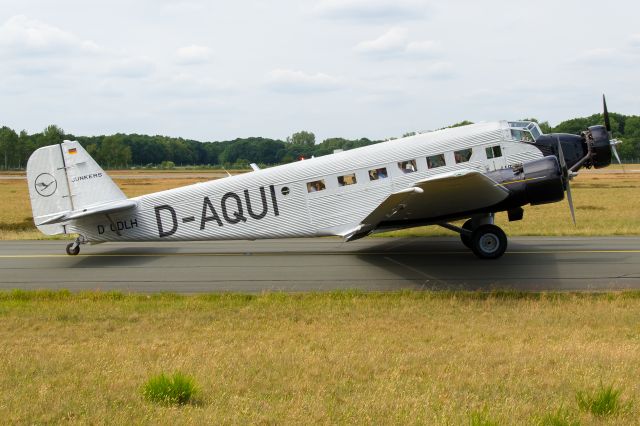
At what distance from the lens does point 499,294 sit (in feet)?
43.2

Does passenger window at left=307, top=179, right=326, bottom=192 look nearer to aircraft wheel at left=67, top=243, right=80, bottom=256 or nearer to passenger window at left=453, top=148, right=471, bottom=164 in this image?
passenger window at left=453, top=148, right=471, bottom=164

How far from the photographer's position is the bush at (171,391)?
647cm

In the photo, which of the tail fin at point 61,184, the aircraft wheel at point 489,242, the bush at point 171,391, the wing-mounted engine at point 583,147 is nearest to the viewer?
the bush at point 171,391

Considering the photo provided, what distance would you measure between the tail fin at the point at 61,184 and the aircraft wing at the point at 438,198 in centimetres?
707

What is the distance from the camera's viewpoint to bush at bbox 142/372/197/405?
6467mm

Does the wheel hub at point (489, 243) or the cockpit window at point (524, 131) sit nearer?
the wheel hub at point (489, 243)

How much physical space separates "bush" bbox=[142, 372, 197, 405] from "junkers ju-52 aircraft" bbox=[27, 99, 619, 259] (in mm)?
9475

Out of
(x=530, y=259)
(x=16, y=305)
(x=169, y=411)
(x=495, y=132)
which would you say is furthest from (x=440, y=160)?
(x=169, y=411)

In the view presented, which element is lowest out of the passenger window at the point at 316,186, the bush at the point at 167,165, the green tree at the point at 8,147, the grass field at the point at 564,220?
the grass field at the point at 564,220

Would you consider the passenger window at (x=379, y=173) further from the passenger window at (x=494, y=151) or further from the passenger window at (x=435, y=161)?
the passenger window at (x=494, y=151)

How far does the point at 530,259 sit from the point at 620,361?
892 centimetres

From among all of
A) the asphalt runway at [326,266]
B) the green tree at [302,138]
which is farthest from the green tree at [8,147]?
the asphalt runway at [326,266]

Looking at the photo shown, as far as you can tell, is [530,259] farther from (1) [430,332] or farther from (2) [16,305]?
(2) [16,305]

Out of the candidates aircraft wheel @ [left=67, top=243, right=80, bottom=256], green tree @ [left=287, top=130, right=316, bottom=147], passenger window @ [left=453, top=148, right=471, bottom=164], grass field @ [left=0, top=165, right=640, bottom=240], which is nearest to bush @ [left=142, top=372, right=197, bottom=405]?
passenger window @ [left=453, top=148, right=471, bottom=164]
